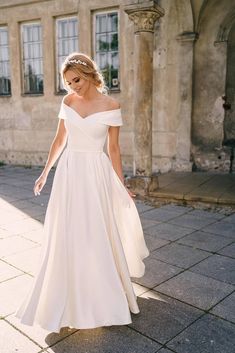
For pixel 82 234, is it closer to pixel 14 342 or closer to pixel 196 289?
pixel 14 342

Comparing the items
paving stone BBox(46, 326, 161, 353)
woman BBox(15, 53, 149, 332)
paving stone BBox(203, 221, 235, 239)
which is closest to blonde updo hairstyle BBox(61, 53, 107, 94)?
woman BBox(15, 53, 149, 332)

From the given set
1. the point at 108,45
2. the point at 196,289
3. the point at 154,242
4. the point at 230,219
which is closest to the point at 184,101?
the point at 108,45

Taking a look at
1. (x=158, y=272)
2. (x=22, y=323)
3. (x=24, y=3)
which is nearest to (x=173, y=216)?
(x=158, y=272)

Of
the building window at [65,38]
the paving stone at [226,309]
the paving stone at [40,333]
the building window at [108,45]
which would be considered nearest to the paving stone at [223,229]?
the paving stone at [226,309]

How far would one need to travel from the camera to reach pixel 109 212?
2832mm

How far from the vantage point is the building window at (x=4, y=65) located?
11266 millimetres

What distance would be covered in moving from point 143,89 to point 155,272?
415 centimetres

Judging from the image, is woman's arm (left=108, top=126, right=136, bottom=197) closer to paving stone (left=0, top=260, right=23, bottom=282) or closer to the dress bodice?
the dress bodice

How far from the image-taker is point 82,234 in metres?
2.73

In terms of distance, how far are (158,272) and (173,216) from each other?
2.18 meters

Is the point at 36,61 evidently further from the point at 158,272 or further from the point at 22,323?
the point at 22,323

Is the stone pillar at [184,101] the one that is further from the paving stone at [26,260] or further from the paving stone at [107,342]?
the paving stone at [107,342]

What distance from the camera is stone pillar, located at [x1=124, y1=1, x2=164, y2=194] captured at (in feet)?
21.9

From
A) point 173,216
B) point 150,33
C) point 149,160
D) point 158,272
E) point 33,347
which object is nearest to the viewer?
point 33,347
